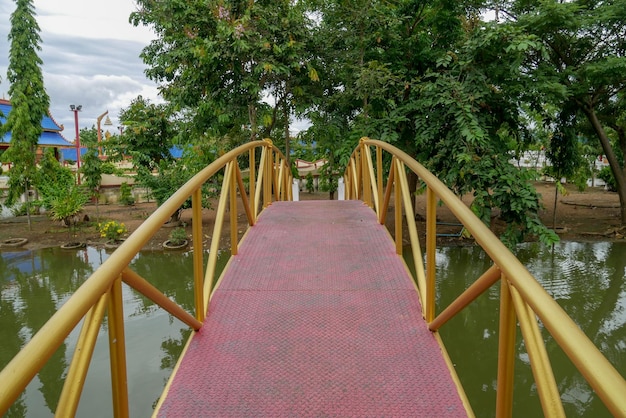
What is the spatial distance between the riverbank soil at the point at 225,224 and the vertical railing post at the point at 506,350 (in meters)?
9.73

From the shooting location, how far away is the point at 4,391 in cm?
76

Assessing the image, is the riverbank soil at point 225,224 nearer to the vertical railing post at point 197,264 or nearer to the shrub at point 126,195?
the shrub at point 126,195

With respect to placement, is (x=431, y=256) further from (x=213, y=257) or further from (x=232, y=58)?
(x=232, y=58)

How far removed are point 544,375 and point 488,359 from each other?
5.26 metres

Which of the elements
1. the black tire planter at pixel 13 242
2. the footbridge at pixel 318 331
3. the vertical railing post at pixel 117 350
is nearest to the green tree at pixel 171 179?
the black tire planter at pixel 13 242

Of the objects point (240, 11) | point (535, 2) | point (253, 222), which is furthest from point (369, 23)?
point (253, 222)

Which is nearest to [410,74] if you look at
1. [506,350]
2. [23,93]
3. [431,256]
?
[431,256]

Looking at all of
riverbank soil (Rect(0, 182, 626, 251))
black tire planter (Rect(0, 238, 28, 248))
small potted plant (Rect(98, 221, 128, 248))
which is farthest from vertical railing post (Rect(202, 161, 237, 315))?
black tire planter (Rect(0, 238, 28, 248))

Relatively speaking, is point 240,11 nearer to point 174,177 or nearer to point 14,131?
point 174,177

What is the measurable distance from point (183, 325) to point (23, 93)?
10.8m

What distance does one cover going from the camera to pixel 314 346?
81.8 inches

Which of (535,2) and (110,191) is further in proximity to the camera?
(110,191)

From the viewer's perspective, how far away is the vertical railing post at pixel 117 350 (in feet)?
4.45

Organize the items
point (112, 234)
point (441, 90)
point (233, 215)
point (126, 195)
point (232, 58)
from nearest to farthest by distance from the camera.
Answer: point (233, 215)
point (441, 90)
point (232, 58)
point (112, 234)
point (126, 195)
